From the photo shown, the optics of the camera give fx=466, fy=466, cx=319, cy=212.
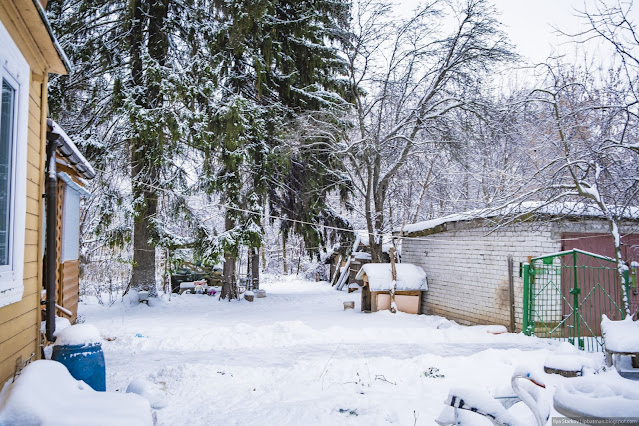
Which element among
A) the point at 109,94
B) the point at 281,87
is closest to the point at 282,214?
the point at 281,87

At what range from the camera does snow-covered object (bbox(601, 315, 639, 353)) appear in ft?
18.3

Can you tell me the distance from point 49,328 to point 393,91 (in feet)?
41.6

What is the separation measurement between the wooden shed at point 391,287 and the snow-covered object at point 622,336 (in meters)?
6.75

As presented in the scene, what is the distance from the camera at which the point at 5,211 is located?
321 cm

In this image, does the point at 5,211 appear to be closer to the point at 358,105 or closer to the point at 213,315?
the point at 213,315

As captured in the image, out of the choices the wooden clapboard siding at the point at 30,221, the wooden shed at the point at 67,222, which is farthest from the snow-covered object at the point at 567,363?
the wooden shed at the point at 67,222

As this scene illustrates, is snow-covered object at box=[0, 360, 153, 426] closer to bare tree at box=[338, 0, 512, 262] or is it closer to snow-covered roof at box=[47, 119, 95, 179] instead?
snow-covered roof at box=[47, 119, 95, 179]

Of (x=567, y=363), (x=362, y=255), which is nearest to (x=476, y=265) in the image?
(x=567, y=363)

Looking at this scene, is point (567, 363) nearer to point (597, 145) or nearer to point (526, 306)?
point (597, 145)

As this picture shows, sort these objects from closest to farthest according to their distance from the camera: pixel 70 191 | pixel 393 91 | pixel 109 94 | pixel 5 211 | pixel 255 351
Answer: pixel 5 211, pixel 70 191, pixel 255 351, pixel 109 94, pixel 393 91

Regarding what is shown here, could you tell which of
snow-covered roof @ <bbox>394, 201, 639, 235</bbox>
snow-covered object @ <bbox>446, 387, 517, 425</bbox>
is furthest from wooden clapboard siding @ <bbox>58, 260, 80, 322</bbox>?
snow-covered roof @ <bbox>394, 201, 639, 235</bbox>

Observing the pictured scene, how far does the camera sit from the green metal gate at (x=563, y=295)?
9.34 meters

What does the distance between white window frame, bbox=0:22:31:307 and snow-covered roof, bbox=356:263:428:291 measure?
32.1 ft

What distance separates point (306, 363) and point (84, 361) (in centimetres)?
347
